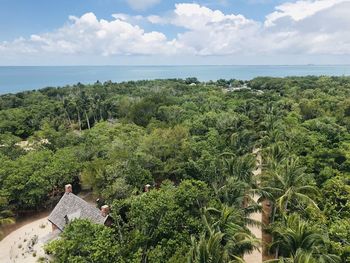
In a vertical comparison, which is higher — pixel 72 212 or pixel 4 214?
pixel 72 212

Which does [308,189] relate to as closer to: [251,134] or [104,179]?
[251,134]

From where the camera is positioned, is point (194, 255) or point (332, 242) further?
point (332, 242)

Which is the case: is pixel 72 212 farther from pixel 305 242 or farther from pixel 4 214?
pixel 305 242

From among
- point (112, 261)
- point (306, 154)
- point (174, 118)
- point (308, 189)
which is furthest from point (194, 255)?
point (174, 118)

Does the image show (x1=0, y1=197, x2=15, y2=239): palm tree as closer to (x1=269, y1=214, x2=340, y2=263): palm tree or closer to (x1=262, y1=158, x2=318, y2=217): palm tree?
(x1=262, y1=158, x2=318, y2=217): palm tree

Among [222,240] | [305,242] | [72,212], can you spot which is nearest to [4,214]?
[72,212]
